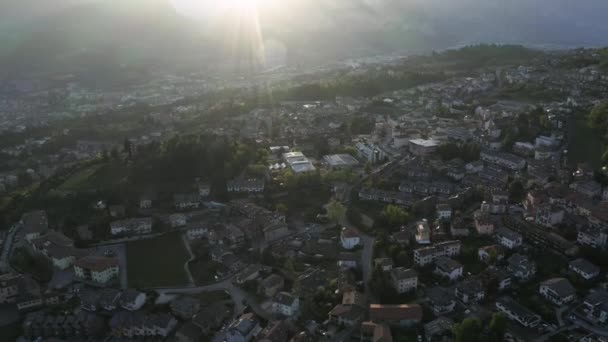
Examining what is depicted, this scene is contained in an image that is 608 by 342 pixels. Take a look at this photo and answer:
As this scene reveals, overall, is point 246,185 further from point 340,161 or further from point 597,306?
point 597,306

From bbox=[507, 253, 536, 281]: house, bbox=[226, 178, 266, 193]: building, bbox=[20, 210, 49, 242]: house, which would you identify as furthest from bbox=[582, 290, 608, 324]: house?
bbox=[20, 210, 49, 242]: house

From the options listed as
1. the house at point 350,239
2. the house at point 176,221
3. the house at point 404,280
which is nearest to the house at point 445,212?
the house at point 350,239

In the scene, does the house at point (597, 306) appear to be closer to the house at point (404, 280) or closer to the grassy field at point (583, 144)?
the house at point (404, 280)

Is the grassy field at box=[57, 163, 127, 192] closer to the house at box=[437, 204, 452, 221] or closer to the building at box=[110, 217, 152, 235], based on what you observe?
the building at box=[110, 217, 152, 235]

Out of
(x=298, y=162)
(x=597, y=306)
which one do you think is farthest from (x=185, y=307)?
(x=298, y=162)

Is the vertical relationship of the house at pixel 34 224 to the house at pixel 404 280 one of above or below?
below

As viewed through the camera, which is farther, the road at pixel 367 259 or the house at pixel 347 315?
the road at pixel 367 259

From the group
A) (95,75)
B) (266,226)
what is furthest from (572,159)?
(95,75)

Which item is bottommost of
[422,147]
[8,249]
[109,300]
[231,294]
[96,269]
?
[8,249]
